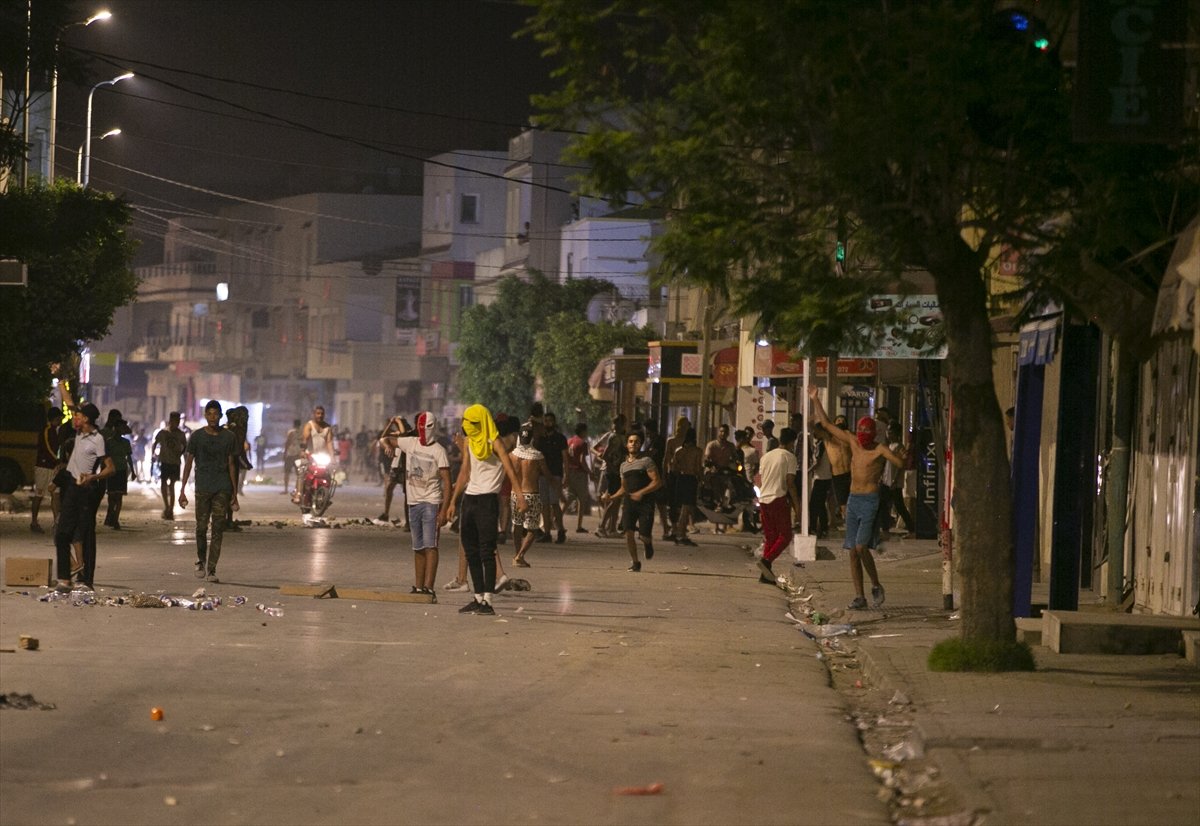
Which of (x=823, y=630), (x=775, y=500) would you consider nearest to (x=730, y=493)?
(x=775, y=500)

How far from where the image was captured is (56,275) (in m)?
38.1

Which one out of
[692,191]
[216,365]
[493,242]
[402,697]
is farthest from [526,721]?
[216,365]

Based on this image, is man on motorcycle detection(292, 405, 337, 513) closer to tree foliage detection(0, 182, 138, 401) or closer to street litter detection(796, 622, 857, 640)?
tree foliage detection(0, 182, 138, 401)

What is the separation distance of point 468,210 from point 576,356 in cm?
3237

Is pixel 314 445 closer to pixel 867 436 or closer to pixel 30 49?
pixel 30 49

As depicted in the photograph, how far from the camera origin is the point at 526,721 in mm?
10086

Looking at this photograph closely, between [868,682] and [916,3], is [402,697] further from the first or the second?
[916,3]

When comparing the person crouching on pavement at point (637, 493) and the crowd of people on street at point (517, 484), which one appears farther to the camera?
the person crouching on pavement at point (637, 493)

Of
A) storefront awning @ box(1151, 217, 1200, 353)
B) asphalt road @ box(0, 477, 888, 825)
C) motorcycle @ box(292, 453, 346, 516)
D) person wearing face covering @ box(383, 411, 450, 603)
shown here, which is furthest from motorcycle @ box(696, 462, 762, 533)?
storefront awning @ box(1151, 217, 1200, 353)

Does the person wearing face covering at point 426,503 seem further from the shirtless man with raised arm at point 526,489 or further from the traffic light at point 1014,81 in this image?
the traffic light at point 1014,81

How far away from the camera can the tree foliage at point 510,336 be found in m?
73.3

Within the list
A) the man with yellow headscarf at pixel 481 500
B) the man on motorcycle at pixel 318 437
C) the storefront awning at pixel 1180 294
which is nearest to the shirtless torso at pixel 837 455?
the man with yellow headscarf at pixel 481 500

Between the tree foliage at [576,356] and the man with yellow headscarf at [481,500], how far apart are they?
4395 cm

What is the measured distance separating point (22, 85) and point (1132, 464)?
22.2 m
